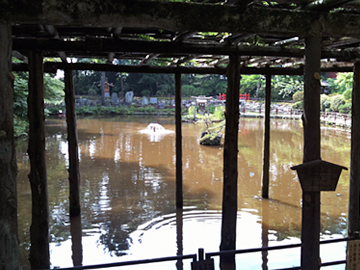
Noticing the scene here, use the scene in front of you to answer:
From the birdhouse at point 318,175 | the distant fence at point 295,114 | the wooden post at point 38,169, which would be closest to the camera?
the birdhouse at point 318,175

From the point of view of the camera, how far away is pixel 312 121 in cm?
364

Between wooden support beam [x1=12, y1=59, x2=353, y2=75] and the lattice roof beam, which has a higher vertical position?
the lattice roof beam

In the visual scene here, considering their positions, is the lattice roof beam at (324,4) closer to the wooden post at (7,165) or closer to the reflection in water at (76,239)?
the wooden post at (7,165)

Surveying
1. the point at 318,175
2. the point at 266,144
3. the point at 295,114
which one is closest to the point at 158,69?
the point at 266,144

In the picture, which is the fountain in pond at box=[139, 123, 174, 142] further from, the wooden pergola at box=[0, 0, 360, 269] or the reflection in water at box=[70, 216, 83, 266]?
the wooden pergola at box=[0, 0, 360, 269]

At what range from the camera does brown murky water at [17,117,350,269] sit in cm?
598

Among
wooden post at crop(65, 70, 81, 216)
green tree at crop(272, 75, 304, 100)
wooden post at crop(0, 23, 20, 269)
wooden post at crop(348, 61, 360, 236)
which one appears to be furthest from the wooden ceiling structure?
green tree at crop(272, 75, 304, 100)

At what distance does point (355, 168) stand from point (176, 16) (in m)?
4.49

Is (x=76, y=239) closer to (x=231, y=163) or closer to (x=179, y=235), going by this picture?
(x=179, y=235)

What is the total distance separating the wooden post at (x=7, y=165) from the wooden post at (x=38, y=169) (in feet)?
5.56

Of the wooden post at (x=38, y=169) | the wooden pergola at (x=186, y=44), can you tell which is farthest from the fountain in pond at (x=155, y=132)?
the wooden post at (x=38, y=169)

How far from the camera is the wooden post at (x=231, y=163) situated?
517 centimetres

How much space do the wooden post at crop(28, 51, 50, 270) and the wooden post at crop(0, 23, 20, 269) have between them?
5.56 feet

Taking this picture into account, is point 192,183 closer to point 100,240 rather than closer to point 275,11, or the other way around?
point 100,240
